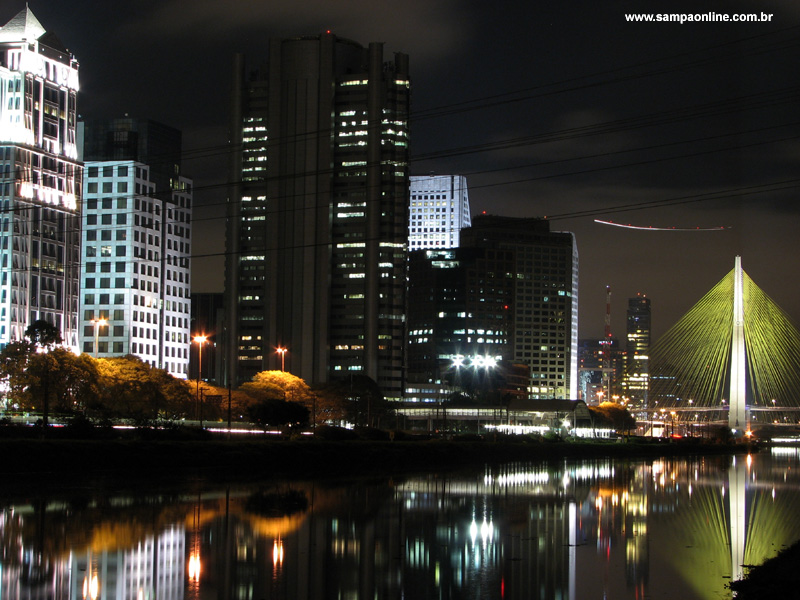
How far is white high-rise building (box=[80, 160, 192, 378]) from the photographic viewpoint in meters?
182

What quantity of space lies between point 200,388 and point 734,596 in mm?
89072

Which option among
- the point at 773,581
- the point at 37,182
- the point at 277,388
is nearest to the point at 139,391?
the point at 277,388

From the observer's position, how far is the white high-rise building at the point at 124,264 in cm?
18175

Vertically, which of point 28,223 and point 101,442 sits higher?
point 28,223

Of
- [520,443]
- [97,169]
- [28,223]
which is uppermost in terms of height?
[97,169]

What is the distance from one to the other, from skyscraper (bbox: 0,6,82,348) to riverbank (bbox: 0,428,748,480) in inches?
2651

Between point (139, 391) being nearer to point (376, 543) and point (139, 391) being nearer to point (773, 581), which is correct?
point (376, 543)

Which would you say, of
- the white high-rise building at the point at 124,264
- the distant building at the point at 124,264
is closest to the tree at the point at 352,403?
the white high-rise building at the point at 124,264

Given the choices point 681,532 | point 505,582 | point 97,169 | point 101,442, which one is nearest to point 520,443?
point 101,442

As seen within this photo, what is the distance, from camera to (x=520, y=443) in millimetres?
116000

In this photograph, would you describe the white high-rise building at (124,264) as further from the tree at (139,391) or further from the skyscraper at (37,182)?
the tree at (139,391)

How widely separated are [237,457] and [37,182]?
283ft

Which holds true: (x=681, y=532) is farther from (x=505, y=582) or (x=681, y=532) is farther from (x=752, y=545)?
(x=505, y=582)

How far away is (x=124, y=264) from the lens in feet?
605
